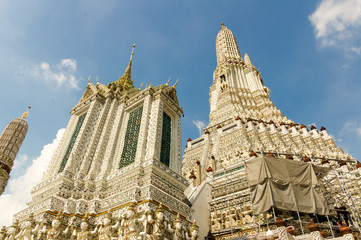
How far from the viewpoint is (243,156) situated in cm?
1862

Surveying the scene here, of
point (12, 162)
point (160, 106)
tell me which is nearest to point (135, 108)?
point (160, 106)

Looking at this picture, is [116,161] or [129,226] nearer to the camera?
[129,226]

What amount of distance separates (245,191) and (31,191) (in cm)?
818

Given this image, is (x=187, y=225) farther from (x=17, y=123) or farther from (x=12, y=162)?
(x=17, y=123)

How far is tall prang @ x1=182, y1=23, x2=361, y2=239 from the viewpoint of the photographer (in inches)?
400

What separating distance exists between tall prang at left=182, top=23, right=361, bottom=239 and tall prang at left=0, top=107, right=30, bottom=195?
24.9 metres

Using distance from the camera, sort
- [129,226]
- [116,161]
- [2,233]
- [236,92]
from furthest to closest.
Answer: [236,92] → [116,161] → [2,233] → [129,226]

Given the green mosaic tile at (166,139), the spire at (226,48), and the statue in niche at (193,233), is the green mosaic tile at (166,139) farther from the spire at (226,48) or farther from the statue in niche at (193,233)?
the spire at (226,48)

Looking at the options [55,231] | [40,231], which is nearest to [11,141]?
[40,231]

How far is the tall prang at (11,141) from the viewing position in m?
32.7

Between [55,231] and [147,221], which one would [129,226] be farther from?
[55,231]

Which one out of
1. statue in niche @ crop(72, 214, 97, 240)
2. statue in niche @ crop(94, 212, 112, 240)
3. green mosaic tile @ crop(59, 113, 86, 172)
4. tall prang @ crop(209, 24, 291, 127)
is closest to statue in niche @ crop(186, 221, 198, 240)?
statue in niche @ crop(94, 212, 112, 240)

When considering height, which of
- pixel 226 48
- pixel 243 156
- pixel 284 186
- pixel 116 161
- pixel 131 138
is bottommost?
pixel 284 186

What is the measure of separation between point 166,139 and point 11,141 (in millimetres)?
34232
